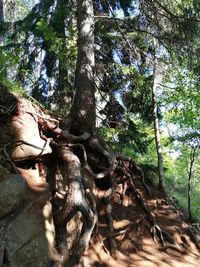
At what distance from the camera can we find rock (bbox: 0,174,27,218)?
4973 mm

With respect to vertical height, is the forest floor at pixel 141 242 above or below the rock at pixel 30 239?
below

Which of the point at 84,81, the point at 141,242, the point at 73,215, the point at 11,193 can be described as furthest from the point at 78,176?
the point at 84,81

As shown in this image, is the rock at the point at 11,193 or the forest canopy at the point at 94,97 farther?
the forest canopy at the point at 94,97

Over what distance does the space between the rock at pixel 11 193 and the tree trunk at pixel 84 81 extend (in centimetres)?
285

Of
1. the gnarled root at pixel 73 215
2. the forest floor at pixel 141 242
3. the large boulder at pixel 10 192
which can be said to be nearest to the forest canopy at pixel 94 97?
the gnarled root at pixel 73 215

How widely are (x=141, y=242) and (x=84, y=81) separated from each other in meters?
3.64

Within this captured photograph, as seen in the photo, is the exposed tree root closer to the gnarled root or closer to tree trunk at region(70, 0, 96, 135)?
the gnarled root

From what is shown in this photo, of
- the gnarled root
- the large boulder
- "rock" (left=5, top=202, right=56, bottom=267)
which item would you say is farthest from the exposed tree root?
the large boulder

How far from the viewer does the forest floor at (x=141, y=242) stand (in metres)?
6.85

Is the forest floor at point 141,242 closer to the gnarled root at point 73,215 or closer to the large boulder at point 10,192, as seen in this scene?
the gnarled root at point 73,215

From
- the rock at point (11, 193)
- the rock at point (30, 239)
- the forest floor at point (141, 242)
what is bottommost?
the forest floor at point (141, 242)

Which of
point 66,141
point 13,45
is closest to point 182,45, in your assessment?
point 66,141

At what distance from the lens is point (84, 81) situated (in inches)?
321

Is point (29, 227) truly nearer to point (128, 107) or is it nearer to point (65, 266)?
point (65, 266)
